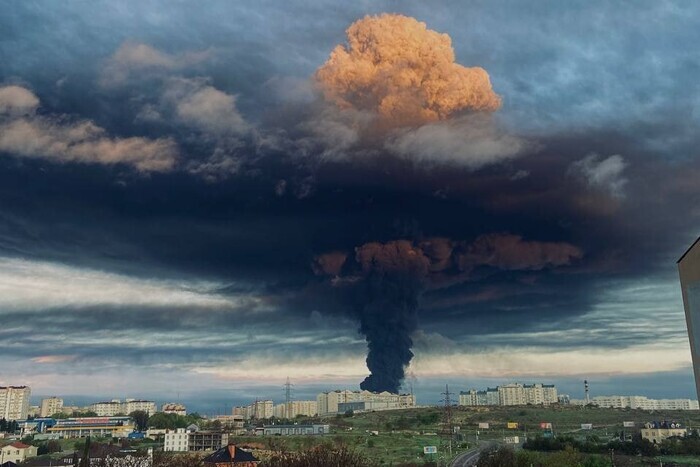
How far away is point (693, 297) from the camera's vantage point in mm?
21828

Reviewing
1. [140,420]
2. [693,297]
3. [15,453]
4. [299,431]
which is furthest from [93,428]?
[693,297]

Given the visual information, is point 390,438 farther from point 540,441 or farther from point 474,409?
point 474,409

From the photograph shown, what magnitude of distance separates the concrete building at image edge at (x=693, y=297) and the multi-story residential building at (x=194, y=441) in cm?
9072

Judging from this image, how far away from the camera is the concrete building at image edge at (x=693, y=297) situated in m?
21.6

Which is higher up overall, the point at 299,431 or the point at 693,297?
the point at 693,297

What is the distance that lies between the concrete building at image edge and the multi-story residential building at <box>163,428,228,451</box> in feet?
298

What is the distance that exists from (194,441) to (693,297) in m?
96.6

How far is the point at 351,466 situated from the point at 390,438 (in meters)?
68.2

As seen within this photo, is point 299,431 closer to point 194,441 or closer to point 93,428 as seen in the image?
point 194,441

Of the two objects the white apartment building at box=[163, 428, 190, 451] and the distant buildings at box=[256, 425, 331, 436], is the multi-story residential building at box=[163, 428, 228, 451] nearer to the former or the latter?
the white apartment building at box=[163, 428, 190, 451]

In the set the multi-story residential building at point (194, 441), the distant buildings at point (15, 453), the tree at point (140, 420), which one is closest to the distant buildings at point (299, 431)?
the multi-story residential building at point (194, 441)

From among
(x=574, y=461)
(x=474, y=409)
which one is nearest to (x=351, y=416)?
(x=474, y=409)

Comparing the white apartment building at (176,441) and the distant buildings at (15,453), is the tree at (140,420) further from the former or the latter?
the distant buildings at (15,453)

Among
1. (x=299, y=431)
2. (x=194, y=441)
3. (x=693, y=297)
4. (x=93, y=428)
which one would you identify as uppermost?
(x=693, y=297)
